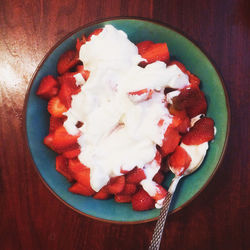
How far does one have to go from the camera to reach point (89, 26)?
1.02 meters

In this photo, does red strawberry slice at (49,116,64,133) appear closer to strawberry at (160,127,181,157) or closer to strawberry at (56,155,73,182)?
strawberry at (56,155,73,182)

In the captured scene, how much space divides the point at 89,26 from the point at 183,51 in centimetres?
34

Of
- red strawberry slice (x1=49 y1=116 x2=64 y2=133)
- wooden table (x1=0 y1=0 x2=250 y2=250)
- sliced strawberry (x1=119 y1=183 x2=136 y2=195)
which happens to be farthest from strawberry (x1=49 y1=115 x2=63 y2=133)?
sliced strawberry (x1=119 y1=183 x2=136 y2=195)

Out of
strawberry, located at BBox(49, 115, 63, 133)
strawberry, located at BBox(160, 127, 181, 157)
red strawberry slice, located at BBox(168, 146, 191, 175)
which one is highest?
strawberry, located at BBox(49, 115, 63, 133)

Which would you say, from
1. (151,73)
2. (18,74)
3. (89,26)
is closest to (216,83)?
(151,73)

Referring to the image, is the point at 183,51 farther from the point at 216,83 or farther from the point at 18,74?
the point at 18,74

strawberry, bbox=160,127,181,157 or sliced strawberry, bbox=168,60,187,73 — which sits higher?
sliced strawberry, bbox=168,60,187,73

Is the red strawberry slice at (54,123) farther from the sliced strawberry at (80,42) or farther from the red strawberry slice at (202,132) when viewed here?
the red strawberry slice at (202,132)

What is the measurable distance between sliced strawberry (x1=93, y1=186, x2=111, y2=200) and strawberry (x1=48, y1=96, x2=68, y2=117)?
302 mm

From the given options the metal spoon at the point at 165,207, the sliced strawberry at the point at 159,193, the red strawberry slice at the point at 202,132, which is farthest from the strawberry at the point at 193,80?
the sliced strawberry at the point at 159,193

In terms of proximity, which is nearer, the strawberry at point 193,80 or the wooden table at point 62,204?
the strawberry at point 193,80

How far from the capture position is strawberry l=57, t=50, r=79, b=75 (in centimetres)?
104

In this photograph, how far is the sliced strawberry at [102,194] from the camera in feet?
3.41

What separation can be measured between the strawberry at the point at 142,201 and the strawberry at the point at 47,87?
0.47 m
